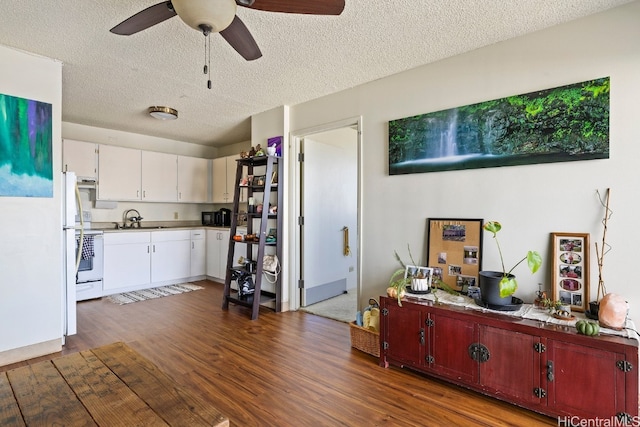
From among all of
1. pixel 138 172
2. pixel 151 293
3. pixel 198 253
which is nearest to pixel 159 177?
pixel 138 172

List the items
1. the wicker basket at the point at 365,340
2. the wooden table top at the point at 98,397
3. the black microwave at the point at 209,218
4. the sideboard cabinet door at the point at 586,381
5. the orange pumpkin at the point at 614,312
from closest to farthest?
the wooden table top at the point at 98,397
the sideboard cabinet door at the point at 586,381
the orange pumpkin at the point at 614,312
the wicker basket at the point at 365,340
the black microwave at the point at 209,218

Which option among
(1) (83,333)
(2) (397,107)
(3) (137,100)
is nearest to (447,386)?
(2) (397,107)

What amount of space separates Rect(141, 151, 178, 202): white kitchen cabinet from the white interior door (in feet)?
9.04

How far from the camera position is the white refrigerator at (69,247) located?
2977 mm

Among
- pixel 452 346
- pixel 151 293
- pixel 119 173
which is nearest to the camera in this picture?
pixel 452 346

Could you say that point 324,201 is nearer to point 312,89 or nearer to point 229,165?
point 312,89

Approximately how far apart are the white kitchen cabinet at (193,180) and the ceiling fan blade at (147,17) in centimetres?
405

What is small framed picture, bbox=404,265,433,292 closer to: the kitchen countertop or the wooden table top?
the wooden table top

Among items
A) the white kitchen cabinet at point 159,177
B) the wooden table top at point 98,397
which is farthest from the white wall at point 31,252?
the white kitchen cabinet at point 159,177

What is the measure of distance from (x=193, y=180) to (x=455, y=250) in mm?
4757

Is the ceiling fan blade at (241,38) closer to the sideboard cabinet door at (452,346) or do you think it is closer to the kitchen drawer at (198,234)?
the sideboard cabinet door at (452,346)

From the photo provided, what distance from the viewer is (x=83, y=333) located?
3205 millimetres

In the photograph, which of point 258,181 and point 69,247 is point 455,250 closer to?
point 258,181

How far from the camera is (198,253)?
5605 millimetres
